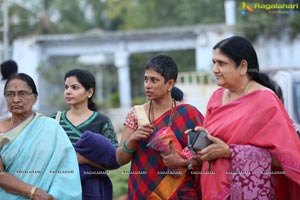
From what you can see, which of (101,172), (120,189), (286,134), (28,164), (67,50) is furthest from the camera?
(67,50)

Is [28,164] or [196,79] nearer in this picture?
[28,164]

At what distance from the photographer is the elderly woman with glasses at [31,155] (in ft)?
11.4

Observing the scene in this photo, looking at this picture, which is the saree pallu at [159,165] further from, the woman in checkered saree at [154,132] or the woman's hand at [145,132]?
the woman's hand at [145,132]

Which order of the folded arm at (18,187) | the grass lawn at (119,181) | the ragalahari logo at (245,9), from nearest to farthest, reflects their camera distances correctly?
the folded arm at (18,187) → the grass lawn at (119,181) → the ragalahari logo at (245,9)

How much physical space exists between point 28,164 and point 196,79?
1430 centimetres

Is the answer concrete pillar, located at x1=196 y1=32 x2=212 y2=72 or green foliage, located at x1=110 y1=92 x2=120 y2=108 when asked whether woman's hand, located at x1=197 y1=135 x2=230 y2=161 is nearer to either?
concrete pillar, located at x1=196 y1=32 x2=212 y2=72

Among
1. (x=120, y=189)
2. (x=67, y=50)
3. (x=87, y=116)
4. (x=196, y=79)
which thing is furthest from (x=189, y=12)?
(x=87, y=116)

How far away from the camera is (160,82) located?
3.71 metres

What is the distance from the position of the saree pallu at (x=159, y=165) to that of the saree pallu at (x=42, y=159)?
16.6 inches

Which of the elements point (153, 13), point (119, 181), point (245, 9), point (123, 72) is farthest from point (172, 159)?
point (153, 13)

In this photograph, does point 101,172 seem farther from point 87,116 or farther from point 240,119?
point 240,119

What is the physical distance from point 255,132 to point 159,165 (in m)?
0.75

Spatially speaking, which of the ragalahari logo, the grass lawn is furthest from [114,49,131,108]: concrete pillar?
the grass lawn

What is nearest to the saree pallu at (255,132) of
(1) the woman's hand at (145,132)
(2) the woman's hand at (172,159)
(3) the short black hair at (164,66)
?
(2) the woman's hand at (172,159)
